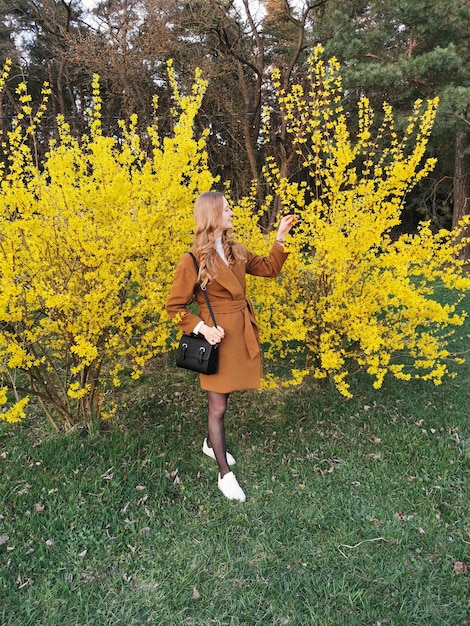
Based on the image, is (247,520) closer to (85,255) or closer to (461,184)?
(85,255)

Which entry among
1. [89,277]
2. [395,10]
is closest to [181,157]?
[89,277]

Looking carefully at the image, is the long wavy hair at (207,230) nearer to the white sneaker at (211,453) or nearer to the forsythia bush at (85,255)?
the forsythia bush at (85,255)

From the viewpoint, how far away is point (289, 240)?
9.49ft

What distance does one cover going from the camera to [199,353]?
7.39ft

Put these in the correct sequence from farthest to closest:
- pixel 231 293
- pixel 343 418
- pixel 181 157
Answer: pixel 343 418 → pixel 181 157 → pixel 231 293

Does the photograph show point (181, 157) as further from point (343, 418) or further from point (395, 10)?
point (395, 10)

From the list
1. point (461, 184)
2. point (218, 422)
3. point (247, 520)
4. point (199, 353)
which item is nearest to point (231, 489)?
point (247, 520)

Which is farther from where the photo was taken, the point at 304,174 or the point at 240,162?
the point at 304,174

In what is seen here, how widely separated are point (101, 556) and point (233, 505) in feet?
2.45

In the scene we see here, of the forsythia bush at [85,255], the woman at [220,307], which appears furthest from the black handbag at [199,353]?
the forsythia bush at [85,255]

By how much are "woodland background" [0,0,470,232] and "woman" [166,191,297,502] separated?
3567 millimetres

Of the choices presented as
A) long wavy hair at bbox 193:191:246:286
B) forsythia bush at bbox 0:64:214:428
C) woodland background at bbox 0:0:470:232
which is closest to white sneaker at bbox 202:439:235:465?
forsythia bush at bbox 0:64:214:428

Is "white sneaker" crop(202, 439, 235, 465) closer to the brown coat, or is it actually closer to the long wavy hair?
the brown coat

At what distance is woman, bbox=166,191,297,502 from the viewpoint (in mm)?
2236
